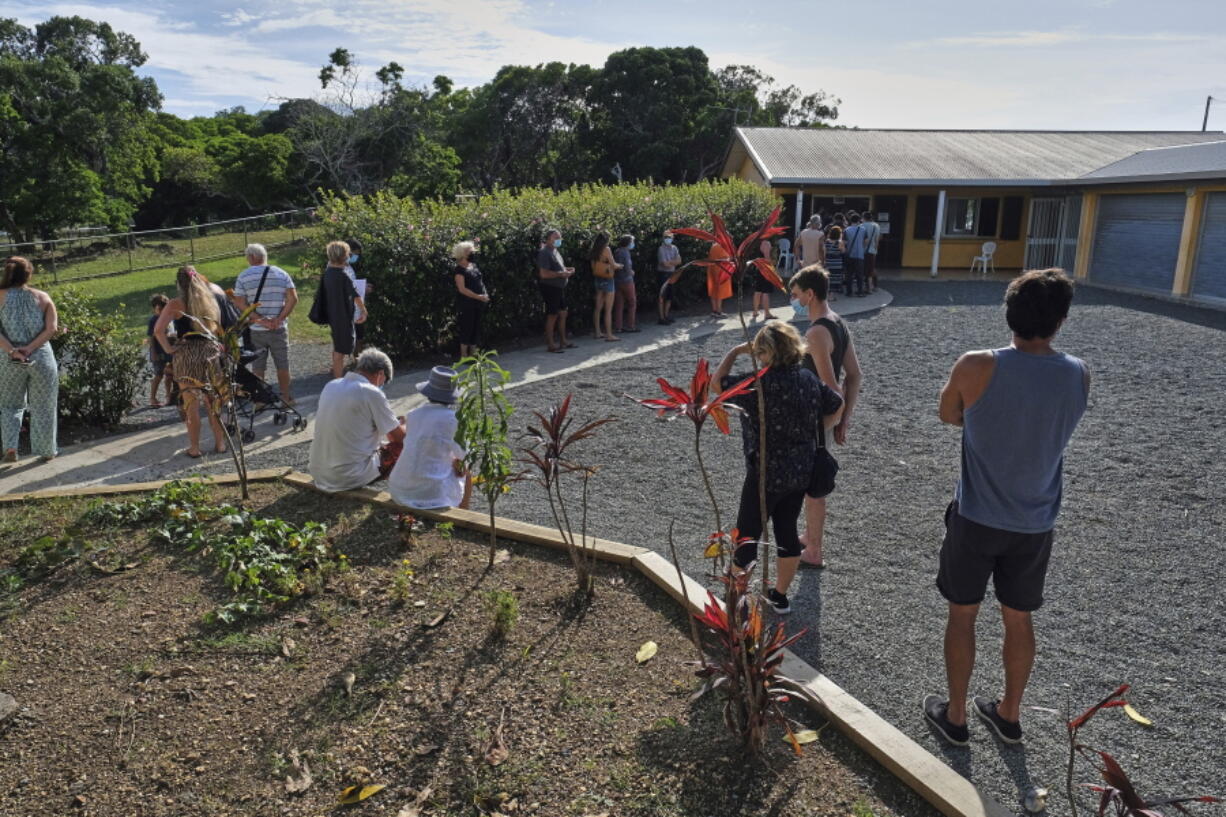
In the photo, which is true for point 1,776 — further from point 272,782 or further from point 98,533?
point 98,533

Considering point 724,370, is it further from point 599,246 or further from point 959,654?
point 599,246

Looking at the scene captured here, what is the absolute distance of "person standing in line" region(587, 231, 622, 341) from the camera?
1194 centimetres

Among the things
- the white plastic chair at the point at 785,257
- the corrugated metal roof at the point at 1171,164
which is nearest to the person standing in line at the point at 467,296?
the white plastic chair at the point at 785,257

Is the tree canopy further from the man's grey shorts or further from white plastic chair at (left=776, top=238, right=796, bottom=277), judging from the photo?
the man's grey shorts

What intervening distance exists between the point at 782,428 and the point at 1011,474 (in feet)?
3.75

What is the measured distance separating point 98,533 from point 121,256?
22.6 m

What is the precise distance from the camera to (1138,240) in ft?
61.0

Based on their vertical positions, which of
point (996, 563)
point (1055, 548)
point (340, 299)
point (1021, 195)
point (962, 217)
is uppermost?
point (1021, 195)

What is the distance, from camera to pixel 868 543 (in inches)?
211

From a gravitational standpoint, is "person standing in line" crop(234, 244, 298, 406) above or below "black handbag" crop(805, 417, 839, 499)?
above

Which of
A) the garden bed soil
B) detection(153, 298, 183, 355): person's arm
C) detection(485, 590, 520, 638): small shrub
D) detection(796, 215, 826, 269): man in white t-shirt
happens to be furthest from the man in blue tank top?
detection(796, 215, 826, 269): man in white t-shirt

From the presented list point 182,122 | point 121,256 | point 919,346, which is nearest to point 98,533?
point 919,346

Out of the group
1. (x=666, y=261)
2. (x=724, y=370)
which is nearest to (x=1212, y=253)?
(x=666, y=261)

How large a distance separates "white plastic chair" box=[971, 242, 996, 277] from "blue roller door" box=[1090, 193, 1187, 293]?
7.68 ft
